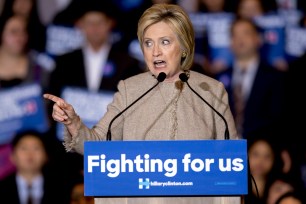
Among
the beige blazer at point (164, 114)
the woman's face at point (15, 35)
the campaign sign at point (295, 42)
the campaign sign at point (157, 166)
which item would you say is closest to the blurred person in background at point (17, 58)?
the woman's face at point (15, 35)

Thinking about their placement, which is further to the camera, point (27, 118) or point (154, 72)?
point (27, 118)

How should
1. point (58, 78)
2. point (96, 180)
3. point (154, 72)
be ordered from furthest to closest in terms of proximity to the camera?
point (58, 78), point (154, 72), point (96, 180)

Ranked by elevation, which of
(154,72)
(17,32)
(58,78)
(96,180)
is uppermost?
(17,32)

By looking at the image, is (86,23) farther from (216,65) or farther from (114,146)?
(114,146)

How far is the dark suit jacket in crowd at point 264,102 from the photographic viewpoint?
5559 millimetres

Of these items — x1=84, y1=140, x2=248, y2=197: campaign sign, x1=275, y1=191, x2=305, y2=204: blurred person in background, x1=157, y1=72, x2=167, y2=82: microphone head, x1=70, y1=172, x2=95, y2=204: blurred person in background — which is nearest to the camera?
x1=84, y1=140, x2=248, y2=197: campaign sign

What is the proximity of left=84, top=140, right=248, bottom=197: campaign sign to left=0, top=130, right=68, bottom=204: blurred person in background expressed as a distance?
10.6ft

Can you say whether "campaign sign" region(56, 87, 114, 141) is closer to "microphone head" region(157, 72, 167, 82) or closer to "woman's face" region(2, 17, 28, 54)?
"woman's face" region(2, 17, 28, 54)

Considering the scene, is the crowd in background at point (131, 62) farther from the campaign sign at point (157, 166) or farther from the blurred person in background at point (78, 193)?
the campaign sign at point (157, 166)

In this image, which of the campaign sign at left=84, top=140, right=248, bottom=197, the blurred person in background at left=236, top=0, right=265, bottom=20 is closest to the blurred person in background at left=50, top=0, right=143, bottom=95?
the blurred person in background at left=236, top=0, right=265, bottom=20

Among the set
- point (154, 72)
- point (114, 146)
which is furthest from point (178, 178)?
point (154, 72)

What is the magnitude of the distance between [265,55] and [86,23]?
1288 mm

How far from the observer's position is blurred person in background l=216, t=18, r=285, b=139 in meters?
5.56

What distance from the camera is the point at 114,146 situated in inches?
96.1
